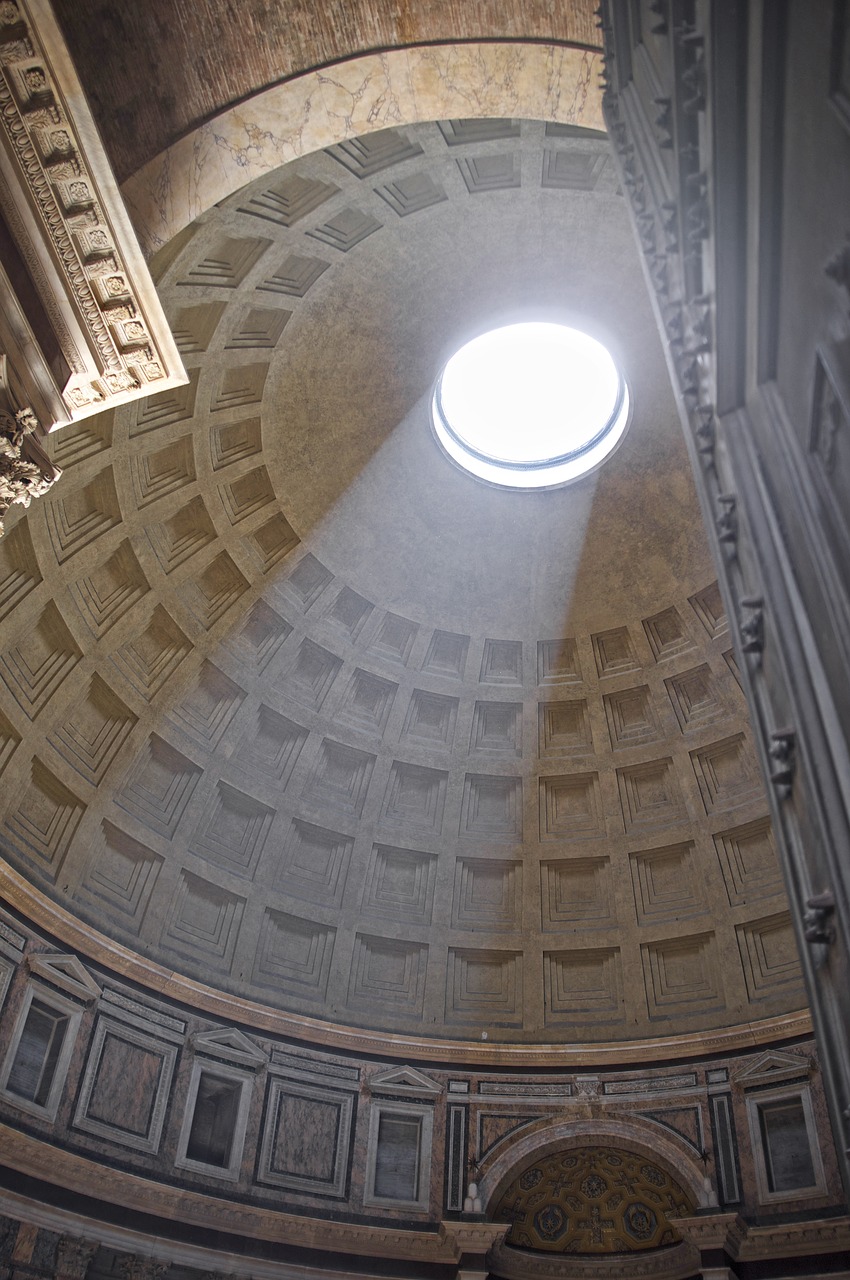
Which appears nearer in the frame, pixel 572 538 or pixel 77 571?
pixel 77 571

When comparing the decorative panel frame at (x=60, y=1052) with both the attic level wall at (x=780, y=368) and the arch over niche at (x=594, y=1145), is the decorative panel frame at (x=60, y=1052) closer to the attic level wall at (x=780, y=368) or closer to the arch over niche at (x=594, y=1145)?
the arch over niche at (x=594, y=1145)

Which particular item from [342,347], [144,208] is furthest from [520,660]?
[144,208]

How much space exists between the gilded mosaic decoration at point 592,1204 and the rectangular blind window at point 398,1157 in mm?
1337

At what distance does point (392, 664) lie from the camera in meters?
18.5

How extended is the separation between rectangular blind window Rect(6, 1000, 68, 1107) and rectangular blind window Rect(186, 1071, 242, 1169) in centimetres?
225

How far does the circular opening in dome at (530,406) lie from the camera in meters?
18.6

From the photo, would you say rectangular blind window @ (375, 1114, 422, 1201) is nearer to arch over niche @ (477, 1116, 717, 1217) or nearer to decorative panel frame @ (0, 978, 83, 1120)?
arch over niche @ (477, 1116, 717, 1217)

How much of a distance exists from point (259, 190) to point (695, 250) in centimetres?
892

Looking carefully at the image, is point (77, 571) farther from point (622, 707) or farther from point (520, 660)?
point (622, 707)

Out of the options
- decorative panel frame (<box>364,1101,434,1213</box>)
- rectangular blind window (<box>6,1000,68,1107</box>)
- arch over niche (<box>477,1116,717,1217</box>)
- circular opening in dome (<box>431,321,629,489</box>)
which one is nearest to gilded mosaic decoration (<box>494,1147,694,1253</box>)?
arch over niche (<box>477,1116,717,1217</box>)

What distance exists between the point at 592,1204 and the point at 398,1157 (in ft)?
9.90

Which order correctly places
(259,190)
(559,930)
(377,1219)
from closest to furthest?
(259,190)
(377,1219)
(559,930)

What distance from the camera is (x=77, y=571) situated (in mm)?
14281

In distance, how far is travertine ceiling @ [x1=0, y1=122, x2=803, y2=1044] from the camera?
1404cm
